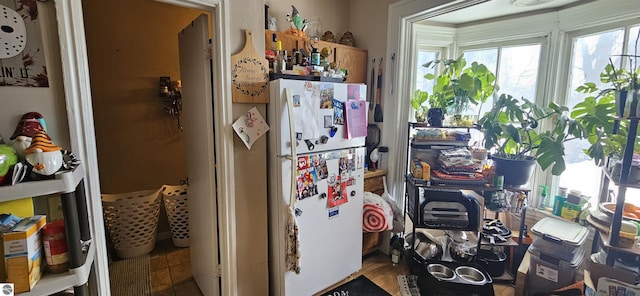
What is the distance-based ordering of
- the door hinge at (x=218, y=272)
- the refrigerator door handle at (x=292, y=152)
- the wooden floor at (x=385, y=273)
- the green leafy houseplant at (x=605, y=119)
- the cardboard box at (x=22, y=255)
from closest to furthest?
the cardboard box at (x=22, y=255), the green leafy houseplant at (x=605, y=119), the refrigerator door handle at (x=292, y=152), the door hinge at (x=218, y=272), the wooden floor at (x=385, y=273)

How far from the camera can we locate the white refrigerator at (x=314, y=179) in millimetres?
1704

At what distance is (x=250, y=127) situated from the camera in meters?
1.68

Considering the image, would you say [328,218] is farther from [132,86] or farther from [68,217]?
[132,86]

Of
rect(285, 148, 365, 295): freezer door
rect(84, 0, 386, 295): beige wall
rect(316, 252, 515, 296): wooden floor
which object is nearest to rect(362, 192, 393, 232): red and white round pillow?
rect(285, 148, 365, 295): freezer door

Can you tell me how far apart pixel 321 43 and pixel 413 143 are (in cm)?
108

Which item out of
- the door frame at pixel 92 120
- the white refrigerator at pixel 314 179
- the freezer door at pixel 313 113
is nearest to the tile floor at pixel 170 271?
the door frame at pixel 92 120

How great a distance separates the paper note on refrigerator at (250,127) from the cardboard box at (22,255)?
0.98 metres

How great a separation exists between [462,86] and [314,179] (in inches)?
48.8

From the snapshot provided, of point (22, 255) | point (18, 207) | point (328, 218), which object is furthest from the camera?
point (328, 218)

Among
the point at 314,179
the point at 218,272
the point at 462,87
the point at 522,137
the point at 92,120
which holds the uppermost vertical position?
the point at 462,87

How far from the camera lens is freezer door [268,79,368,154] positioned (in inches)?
65.7

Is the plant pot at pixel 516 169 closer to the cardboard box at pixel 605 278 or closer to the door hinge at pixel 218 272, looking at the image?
the cardboard box at pixel 605 278

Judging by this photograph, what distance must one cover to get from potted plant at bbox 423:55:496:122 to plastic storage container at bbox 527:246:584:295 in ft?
3.32

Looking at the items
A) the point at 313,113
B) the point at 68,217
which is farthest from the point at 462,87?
the point at 68,217
